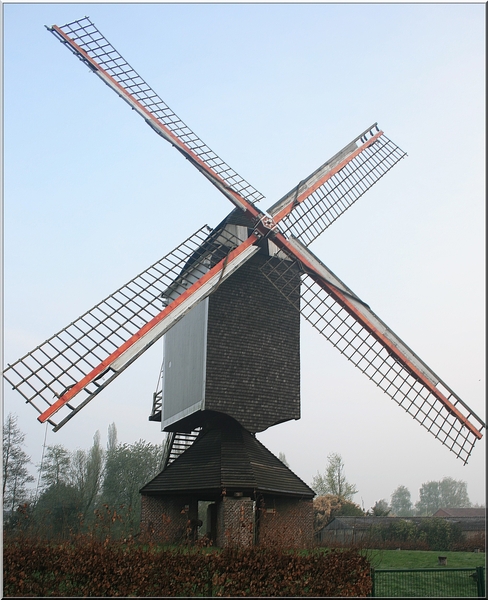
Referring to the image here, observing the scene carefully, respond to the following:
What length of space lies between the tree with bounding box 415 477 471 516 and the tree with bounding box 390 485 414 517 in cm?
177

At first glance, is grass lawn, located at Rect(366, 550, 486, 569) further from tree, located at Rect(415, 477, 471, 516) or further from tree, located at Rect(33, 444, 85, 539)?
tree, located at Rect(415, 477, 471, 516)

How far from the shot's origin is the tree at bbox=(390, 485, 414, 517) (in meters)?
103

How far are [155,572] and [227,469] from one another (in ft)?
18.8

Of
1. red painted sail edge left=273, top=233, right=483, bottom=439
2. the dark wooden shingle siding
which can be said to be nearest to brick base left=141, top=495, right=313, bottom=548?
the dark wooden shingle siding

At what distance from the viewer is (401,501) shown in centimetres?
10631

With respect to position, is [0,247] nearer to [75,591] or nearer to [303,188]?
[75,591]

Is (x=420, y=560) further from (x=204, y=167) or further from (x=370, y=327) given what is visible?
(x=204, y=167)

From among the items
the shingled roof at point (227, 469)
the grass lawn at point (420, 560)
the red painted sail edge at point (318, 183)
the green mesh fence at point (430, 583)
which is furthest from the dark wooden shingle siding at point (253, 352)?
the green mesh fence at point (430, 583)

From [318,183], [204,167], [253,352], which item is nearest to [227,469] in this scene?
[253,352]

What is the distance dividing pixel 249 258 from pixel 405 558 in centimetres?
781

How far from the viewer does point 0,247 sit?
9.42 meters

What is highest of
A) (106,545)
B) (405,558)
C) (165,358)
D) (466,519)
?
(165,358)

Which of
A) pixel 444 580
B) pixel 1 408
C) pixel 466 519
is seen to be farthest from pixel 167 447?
pixel 466 519

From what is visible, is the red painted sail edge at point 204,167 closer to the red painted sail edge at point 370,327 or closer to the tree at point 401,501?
the red painted sail edge at point 370,327
